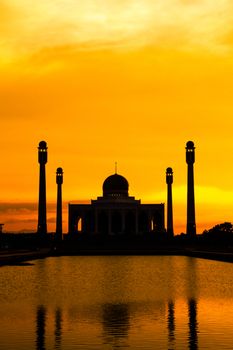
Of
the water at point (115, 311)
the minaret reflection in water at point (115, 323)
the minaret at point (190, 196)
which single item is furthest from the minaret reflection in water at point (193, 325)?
the minaret at point (190, 196)

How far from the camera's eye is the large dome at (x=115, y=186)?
162 m

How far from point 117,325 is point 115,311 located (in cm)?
455

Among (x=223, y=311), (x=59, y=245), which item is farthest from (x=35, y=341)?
(x=59, y=245)

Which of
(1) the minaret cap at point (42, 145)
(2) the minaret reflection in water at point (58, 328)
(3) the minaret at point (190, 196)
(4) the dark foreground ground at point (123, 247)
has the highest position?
(1) the minaret cap at point (42, 145)

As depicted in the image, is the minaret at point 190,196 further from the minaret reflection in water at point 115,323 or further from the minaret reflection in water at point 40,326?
the minaret reflection in water at point 40,326

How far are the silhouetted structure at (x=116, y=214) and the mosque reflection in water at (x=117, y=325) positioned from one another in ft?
401

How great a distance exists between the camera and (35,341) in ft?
84.9

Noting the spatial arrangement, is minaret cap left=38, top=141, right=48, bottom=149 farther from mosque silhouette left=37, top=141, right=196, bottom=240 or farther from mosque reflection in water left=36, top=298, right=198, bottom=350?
mosque reflection in water left=36, top=298, right=198, bottom=350

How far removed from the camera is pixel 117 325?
2958 centimetres

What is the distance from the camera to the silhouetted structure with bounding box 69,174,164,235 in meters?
160

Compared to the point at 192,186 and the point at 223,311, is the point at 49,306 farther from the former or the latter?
the point at 192,186

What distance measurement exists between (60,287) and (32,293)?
4297 millimetres

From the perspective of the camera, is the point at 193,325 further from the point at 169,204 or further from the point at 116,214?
the point at 116,214

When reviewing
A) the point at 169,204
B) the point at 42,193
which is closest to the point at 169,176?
the point at 169,204
